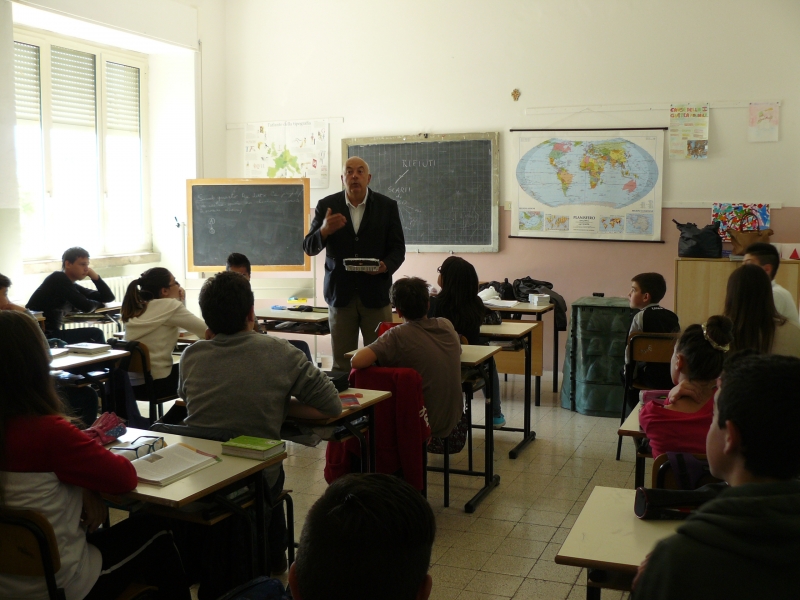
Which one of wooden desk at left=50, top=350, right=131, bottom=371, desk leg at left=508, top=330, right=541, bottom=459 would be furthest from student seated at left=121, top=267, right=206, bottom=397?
desk leg at left=508, top=330, right=541, bottom=459

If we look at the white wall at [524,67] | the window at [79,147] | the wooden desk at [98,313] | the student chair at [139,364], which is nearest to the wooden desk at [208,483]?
the student chair at [139,364]

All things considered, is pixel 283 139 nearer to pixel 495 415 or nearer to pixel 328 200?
pixel 328 200

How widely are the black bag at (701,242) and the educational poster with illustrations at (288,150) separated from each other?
3524mm

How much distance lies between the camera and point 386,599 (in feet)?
3.28

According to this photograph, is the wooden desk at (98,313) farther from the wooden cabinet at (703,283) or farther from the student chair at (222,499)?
the wooden cabinet at (703,283)

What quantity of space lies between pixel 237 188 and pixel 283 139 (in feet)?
3.05

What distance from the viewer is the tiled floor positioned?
119 inches

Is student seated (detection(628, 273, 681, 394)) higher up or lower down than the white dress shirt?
lower down

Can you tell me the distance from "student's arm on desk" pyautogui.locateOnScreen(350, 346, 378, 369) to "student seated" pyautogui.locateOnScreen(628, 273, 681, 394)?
6.12 feet

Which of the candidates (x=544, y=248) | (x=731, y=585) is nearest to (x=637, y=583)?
(x=731, y=585)

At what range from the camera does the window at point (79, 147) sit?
671 centimetres

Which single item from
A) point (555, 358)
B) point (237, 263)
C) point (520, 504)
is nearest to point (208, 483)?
point (520, 504)

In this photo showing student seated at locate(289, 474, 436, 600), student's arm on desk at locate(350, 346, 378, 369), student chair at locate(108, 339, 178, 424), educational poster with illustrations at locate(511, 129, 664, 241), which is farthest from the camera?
educational poster with illustrations at locate(511, 129, 664, 241)

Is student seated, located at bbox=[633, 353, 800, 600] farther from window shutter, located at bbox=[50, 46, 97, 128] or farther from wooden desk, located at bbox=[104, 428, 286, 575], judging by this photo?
window shutter, located at bbox=[50, 46, 97, 128]
